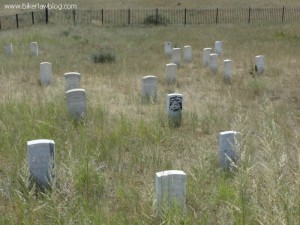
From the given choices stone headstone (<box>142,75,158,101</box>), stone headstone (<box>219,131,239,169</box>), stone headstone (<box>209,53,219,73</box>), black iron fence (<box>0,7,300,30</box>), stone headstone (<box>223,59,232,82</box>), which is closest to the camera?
stone headstone (<box>219,131,239,169</box>)

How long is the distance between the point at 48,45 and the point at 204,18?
56.4 feet

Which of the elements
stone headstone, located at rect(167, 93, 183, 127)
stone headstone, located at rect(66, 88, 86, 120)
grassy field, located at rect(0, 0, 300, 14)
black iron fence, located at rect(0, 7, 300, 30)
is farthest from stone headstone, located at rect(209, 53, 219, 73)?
grassy field, located at rect(0, 0, 300, 14)

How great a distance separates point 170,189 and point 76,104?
3525 millimetres

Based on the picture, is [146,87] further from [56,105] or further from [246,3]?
[246,3]

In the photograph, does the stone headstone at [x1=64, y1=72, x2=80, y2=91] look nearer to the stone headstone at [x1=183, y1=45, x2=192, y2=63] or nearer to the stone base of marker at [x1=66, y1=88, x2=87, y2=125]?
the stone base of marker at [x1=66, y1=88, x2=87, y2=125]

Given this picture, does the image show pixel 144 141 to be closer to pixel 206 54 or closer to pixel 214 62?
pixel 214 62

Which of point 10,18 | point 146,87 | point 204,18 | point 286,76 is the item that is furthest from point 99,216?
point 204,18

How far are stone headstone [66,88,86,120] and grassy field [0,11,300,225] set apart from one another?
18cm

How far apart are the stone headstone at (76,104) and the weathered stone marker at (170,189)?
3372mm

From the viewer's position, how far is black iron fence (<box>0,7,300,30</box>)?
27172mm

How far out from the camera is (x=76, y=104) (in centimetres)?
682

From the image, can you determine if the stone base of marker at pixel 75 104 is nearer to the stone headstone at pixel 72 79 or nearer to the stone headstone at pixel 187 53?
the stone headstone at pixel 72 79

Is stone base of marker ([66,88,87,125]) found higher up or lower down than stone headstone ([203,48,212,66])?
lower down

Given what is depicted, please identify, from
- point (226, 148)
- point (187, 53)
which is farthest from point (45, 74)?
point (226, 148)
